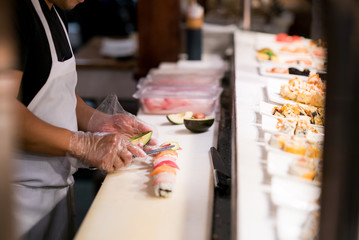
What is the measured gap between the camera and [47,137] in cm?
203

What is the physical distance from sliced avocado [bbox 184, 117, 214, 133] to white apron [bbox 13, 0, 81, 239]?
0.65 metres

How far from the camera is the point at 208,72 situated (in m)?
3.62

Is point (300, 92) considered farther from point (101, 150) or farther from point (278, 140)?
point (101, 150)

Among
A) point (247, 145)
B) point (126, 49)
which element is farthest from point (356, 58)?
point (126, 49)

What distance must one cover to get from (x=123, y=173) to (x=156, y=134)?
1.27 feet

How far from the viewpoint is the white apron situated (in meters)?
2.12

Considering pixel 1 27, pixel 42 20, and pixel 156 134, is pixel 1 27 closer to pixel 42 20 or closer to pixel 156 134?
pixel 42 20

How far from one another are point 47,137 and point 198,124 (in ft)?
2.81

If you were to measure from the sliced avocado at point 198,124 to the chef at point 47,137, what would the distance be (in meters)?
0.46

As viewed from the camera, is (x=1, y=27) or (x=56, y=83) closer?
(x=1, y=27)

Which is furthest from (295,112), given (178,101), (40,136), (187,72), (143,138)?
(187,72)

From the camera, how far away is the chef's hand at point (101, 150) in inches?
82.1

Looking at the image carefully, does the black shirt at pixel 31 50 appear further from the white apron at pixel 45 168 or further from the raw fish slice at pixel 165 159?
the raw fish slice at pixel 165 159

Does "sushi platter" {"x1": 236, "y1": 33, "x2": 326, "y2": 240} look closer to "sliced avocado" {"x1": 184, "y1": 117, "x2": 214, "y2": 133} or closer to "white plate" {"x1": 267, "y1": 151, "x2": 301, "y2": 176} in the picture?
"white plate" {"x1": 267, "y1": 151, "x2": 301, "y2": 176}
